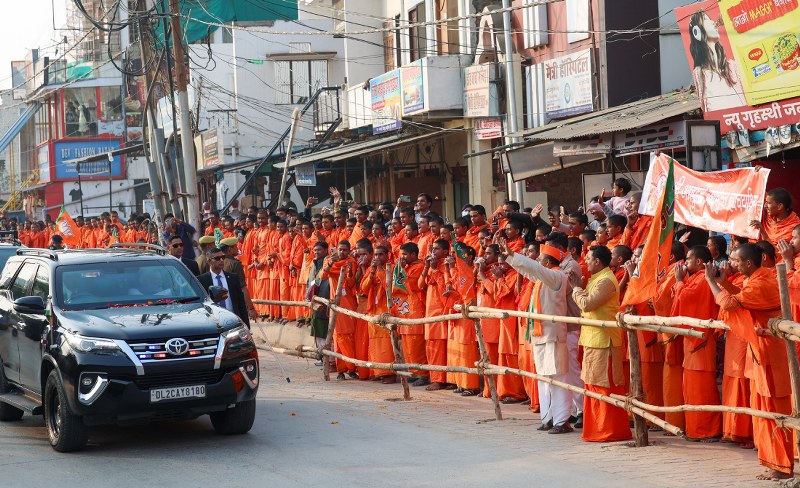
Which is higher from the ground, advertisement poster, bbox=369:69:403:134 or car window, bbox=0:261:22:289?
advertisement poster, bbox=369:69:403:134

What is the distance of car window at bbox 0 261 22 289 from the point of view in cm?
1159

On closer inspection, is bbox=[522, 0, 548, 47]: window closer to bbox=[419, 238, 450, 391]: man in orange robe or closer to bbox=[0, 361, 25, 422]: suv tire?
bbox=[419, 238, 450, 391]: man in orange robe

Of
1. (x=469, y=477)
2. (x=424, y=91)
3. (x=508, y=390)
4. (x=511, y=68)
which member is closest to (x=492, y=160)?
(x=424, y=91)

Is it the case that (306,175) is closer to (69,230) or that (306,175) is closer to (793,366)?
(69,230)

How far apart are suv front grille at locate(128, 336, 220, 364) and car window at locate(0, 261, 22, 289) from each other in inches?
118

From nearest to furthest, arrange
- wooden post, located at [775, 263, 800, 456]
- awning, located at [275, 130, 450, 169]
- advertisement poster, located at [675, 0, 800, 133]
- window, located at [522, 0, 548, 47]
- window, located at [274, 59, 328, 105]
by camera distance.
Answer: wooden post, located at [775, 263, 800, 456] < advertisement poster, located at [675, 0, 800, 133] < window, located at [522, 0, 548, 47] < awning, located at [275, 130, 450, 169] < window, located at [274, 59, 328, 105]

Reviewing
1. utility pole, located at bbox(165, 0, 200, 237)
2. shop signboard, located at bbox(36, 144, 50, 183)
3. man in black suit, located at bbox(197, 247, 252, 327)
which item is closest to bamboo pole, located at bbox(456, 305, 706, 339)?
man in black suit, located at bbox(197, 247, 252, 327)

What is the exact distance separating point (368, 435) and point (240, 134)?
87.9 ft

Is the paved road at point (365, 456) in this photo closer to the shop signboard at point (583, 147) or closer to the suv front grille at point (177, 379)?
the suv front grille at point (177, 379)

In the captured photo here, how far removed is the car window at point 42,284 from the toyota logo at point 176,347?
5.39 feet

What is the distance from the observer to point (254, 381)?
32.0ft

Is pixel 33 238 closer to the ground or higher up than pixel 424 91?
closer to the ground

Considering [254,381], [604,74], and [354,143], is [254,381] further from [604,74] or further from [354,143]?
[354,143]

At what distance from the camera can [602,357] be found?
30.9 ft
